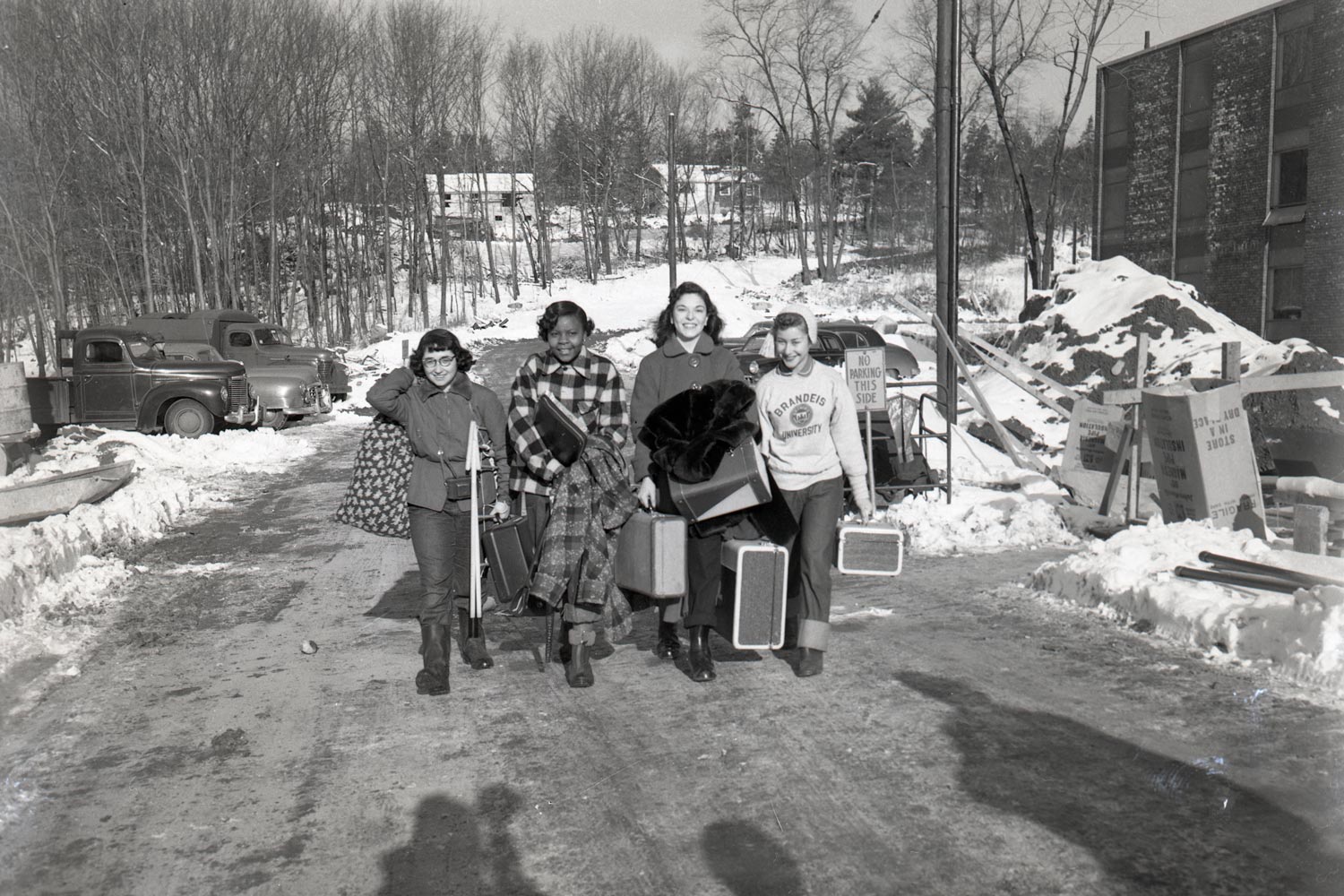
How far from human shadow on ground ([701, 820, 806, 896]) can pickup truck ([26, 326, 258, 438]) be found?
683 inches

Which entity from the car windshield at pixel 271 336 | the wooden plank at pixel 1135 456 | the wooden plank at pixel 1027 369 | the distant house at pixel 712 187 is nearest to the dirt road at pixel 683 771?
the wooden plank at pixel 1135 456

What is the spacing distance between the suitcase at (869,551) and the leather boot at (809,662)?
0.44 meters

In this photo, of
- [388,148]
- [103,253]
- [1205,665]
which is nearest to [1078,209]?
[388,148]

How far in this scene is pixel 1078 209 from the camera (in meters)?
72.6

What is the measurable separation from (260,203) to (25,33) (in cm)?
892

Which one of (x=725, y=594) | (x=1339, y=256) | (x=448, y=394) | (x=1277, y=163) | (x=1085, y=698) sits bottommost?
(x=1085, y=698)

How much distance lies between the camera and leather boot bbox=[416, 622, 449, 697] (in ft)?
18.0

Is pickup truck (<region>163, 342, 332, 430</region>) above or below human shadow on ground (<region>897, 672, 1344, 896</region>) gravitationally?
above

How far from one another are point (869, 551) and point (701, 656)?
996 millimetres

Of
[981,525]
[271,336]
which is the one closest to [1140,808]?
[981,525]

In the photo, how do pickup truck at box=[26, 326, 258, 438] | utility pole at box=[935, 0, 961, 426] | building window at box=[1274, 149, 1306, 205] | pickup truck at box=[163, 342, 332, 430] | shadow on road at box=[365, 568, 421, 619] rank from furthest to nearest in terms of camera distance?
building window at box=[1274, 149, 1306, 205] → pickup truck at box=[163, 342, 332, 430] → pickup truck at box=[26, 326, 258, 438] → utility pole at box=[935, 0, 961, 426] → shadow on road at box=[365, 568, 421, 619]

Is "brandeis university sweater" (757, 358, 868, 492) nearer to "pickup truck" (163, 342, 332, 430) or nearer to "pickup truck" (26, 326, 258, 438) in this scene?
"pickup truck" (26, 326, 258, 438)

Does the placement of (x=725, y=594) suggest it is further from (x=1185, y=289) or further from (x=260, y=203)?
(x=260, y=203)

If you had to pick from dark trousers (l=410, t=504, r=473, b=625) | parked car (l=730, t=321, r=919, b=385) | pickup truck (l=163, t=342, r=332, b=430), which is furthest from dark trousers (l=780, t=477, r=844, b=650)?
pickup truck (l=163, t=342, r=332, b=430)
